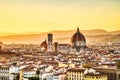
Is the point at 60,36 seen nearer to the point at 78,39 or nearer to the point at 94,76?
the point at 78,39

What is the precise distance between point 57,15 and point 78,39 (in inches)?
26.4

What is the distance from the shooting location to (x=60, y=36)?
35.8 feet

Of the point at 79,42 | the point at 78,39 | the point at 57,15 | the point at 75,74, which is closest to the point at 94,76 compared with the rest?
the point at 75,74

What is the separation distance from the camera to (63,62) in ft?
37.4

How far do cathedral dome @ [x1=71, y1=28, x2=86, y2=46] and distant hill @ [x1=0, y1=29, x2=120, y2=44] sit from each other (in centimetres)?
7

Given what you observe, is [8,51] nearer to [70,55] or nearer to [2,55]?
[2,55]

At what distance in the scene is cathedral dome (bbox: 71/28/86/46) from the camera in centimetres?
1101

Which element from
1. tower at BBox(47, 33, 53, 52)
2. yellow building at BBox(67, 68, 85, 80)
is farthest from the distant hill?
yellow building at BBox(67, 68, 85, 80)

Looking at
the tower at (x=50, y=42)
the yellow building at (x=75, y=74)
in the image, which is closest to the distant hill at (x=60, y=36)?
the tower at (x=50, y=42)

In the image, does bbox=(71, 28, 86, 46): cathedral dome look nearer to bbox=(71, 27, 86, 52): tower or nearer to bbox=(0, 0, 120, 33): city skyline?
bbox=(71, 27, 86, 52): tower

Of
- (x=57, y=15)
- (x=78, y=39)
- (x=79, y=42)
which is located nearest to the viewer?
(x=57, y=15)

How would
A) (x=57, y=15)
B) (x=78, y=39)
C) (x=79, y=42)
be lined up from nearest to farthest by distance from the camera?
1. (x=57, y=15)
2. (x=78, y=39)
3. (x=79, y=42)

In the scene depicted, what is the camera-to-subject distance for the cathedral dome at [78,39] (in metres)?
11.0

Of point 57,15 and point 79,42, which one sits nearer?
point 57,15
